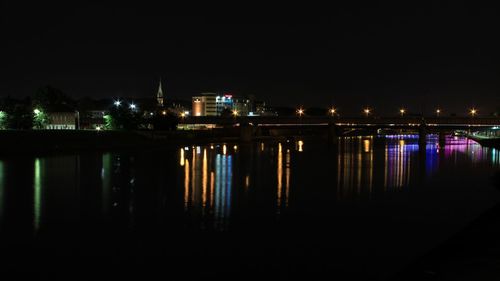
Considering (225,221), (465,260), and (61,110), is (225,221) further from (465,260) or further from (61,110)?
(61,110)

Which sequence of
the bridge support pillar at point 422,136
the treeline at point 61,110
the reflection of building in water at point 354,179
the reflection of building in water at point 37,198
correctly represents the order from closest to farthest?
the reflection of building in water at point 37,198 < the reflection of building in water at point 354,179 < the treeline at point 61,110 < the bridge support pillar at point 422,136

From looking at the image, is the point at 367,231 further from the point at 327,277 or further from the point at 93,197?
the point at 93,197

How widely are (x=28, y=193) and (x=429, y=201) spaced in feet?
71.2

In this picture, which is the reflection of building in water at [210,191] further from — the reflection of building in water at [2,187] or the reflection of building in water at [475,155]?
the reflection of building in water at [475,155]

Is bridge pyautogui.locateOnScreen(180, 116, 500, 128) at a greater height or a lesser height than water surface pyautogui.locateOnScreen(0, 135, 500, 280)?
greater


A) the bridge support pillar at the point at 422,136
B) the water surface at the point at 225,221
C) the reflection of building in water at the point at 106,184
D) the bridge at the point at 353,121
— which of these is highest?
the bridge at the point at 353,121

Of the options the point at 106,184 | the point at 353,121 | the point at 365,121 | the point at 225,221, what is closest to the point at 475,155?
the point at 365,121

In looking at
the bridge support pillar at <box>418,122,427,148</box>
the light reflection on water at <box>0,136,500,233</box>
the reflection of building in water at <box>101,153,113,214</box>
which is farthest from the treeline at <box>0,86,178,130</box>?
the bridge support pillar at <box>418,122,427,148</box>

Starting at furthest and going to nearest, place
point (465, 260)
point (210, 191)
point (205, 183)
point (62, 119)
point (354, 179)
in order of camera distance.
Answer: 1. point (62, 119)
2. point (354, 179)
3. point (205, 183)
4. point (210, 191)
5. point (465, 260)

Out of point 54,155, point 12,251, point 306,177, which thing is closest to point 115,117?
point 54,155

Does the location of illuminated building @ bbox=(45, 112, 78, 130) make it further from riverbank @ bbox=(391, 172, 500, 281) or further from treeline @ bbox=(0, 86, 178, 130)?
riverbank @ bbox=(391, 172, 500, 281)

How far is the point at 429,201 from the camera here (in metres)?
28.8

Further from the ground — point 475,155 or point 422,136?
point 422,136

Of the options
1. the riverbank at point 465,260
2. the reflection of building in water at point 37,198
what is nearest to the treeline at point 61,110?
the reflection of building in water at point 37,198
